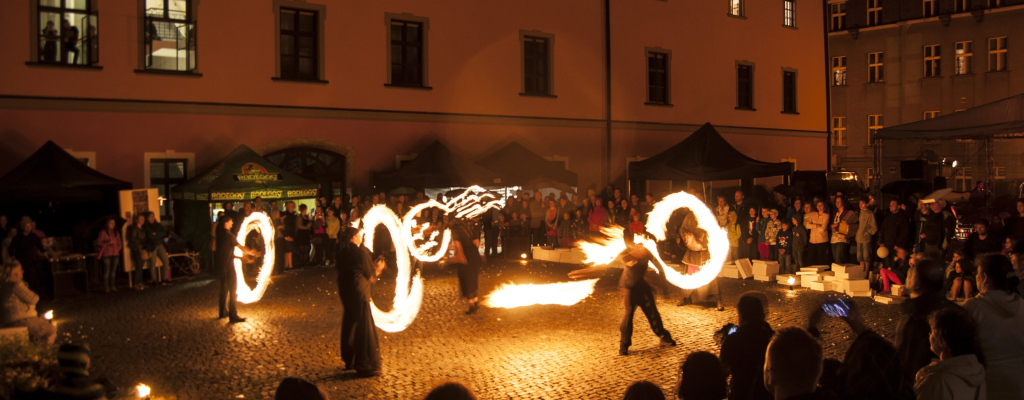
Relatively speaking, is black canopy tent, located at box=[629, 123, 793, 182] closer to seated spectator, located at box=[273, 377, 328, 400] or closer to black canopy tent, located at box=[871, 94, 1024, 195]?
black canopy tent, located at box=[871, 94, 1024, 195]

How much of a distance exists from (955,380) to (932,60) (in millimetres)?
44782

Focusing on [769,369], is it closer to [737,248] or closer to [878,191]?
[737,248]

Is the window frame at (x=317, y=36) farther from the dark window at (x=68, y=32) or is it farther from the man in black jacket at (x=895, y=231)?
the man in black jacket at (x=895, y=231)

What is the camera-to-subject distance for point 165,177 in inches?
786

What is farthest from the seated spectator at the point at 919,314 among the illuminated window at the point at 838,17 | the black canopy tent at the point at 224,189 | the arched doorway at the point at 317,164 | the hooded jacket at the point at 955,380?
the illuminated window at the point at 838,17

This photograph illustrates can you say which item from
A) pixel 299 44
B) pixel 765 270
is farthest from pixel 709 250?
pixel 299 44

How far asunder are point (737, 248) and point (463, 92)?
10.0m

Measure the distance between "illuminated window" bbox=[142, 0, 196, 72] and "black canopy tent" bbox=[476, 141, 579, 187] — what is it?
343 inches

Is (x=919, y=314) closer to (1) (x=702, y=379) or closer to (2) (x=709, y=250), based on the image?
(1) (x=702, y=379)

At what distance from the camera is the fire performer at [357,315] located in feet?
29.9

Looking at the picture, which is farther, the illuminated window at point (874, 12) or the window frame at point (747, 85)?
the illuminated window at point (874, 12)

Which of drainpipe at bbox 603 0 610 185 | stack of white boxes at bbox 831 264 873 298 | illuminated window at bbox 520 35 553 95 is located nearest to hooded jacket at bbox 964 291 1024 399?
stack of white boxes at bbox 831 264 873 298

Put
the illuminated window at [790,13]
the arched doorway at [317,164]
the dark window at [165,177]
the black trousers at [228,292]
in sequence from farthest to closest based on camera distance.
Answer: the illuminated window at [790,13] → the arched doorway at [317,164] → the dark window at [165,177] → the black trousers at [228,292]

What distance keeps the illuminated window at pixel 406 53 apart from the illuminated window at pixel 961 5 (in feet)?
106
